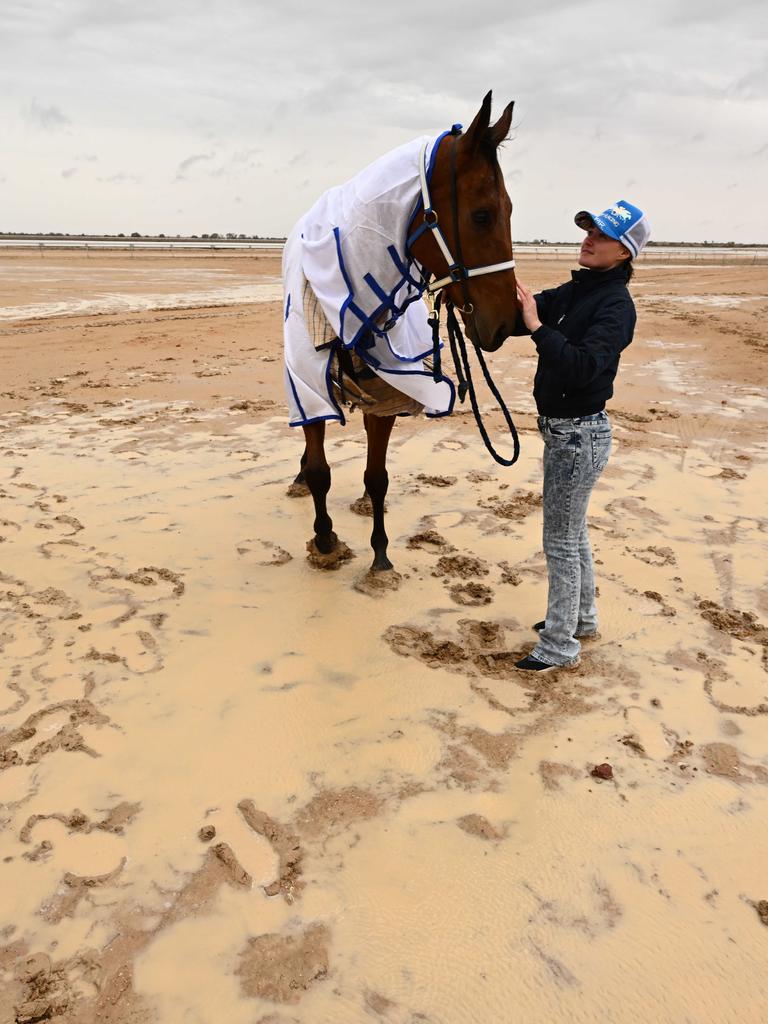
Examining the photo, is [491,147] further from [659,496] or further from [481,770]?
[659,496]

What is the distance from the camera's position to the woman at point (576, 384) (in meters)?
2.37

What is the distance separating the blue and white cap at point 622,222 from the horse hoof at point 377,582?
6.39 feet

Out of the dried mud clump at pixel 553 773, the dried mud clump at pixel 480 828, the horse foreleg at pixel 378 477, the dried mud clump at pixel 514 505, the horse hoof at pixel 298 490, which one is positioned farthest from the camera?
the horse hoof at pixel 298 490

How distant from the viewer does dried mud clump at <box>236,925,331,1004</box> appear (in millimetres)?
1599

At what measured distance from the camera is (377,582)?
11.7 ft

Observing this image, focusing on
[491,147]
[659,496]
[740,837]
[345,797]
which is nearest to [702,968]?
[740,837]

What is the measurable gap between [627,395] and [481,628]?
5.35 meters

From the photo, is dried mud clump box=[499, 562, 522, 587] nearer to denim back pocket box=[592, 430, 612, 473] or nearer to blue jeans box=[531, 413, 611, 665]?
blue jeans box=[531, 413, 611, 665]

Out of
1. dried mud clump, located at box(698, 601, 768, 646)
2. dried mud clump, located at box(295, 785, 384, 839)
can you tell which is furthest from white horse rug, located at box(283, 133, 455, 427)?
dried mud clump, located at box(295, 785, 384, 839)

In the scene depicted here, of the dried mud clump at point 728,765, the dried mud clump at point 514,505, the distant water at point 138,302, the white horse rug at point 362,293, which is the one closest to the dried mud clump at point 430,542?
the dried mud clump at point 514,505

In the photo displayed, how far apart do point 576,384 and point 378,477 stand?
5.41 ft

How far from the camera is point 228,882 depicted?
6.14 feet

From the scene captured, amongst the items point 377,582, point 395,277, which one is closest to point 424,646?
point 377,582

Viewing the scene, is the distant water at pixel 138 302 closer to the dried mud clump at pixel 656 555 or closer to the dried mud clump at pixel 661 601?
the dried mud clump at pixel 656 555
